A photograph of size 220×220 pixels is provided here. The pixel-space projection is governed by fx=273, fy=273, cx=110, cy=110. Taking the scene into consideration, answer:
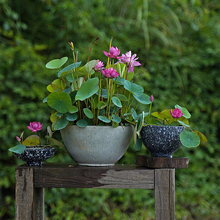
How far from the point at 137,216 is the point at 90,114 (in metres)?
1.38

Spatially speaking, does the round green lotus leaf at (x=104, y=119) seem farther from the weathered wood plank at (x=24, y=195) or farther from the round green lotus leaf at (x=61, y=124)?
the weathered wood plank at (x=24, y=195)

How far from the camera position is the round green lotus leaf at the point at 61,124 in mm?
845

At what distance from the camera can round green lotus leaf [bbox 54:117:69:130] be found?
2.77 feet

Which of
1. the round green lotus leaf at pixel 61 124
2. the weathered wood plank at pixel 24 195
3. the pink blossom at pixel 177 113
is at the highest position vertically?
the pink blossom at pixel 177 113

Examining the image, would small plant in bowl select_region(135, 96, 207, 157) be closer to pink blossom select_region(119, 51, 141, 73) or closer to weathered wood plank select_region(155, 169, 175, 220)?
weathered wood plank select_region(155, 169, 175, 220)

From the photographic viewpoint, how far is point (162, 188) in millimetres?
821

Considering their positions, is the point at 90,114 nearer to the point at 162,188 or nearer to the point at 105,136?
the point at 105,136

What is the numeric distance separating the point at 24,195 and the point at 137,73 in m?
1.28

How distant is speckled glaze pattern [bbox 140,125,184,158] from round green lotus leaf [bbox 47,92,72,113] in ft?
0.82

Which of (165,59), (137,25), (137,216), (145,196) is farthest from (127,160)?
(137,25)

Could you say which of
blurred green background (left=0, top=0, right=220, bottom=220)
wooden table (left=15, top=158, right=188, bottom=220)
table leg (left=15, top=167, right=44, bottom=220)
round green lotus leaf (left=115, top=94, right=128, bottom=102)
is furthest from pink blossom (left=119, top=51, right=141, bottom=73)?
blurred green background (left=0, top=0, right=220, bottom=220)

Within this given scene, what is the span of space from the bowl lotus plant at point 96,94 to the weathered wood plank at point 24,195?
0.56 ft

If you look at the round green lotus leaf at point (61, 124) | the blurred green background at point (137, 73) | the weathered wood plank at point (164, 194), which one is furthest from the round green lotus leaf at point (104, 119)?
the blurred green background at point (137, 73)

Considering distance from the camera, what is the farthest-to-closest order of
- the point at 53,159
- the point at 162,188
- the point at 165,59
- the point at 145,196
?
the point at 165,59 → the point at 145,196 → the point at 53,159 → the point at 162,188
